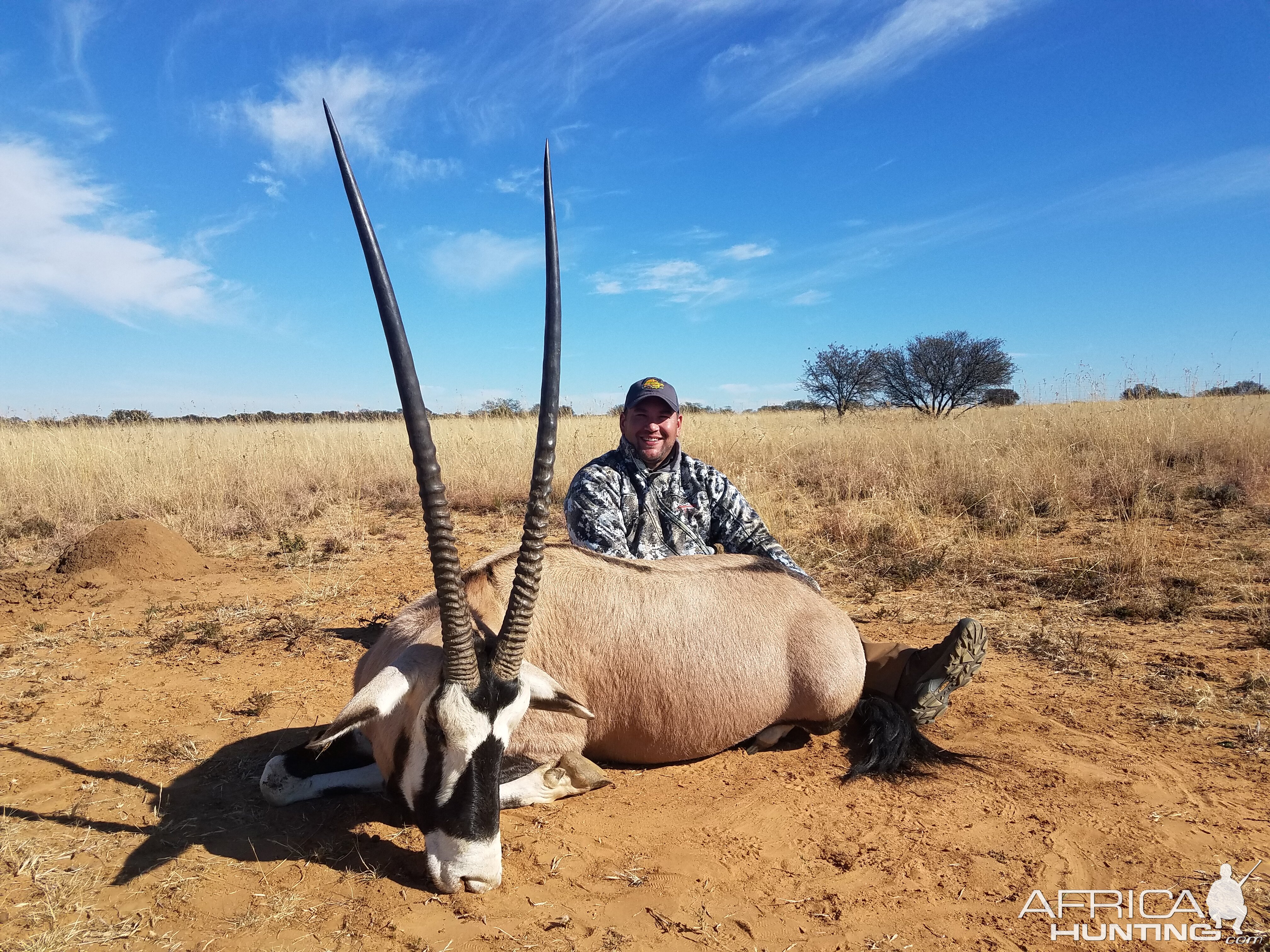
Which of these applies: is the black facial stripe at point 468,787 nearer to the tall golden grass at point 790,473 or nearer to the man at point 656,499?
the man at point 656,499

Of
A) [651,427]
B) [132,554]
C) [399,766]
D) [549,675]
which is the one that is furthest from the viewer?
[132,554]

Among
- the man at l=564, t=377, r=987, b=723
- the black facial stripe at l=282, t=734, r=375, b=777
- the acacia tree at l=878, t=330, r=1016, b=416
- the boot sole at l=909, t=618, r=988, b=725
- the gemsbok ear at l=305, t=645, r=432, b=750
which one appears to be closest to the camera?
the gemsbok ear at l=305, t=645, r=432, b=750

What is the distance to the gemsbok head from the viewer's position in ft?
7.80

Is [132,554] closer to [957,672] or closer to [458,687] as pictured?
[458,687]

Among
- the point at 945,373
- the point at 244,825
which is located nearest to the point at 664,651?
the point at 244,825

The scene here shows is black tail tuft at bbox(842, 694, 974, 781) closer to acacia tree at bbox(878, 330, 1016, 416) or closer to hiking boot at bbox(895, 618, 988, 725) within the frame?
hiking boot at bbox(895, 618, 988, 725)

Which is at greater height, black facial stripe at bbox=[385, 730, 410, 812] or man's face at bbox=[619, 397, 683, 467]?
man's face at bbox=[619, 397, 683, 467]

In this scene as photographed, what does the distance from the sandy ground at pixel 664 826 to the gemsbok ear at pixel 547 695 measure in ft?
2.01

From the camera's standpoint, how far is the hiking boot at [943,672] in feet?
12.0

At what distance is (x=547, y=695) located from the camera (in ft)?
8.87

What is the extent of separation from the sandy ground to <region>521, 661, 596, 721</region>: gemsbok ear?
61 centimetres

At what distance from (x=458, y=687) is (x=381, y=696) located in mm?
272

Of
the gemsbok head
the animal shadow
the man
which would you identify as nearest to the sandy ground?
the animal shadow

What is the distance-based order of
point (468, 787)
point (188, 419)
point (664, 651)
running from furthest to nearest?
point (188, 419) → point (664, 651) → point (468, 787)
